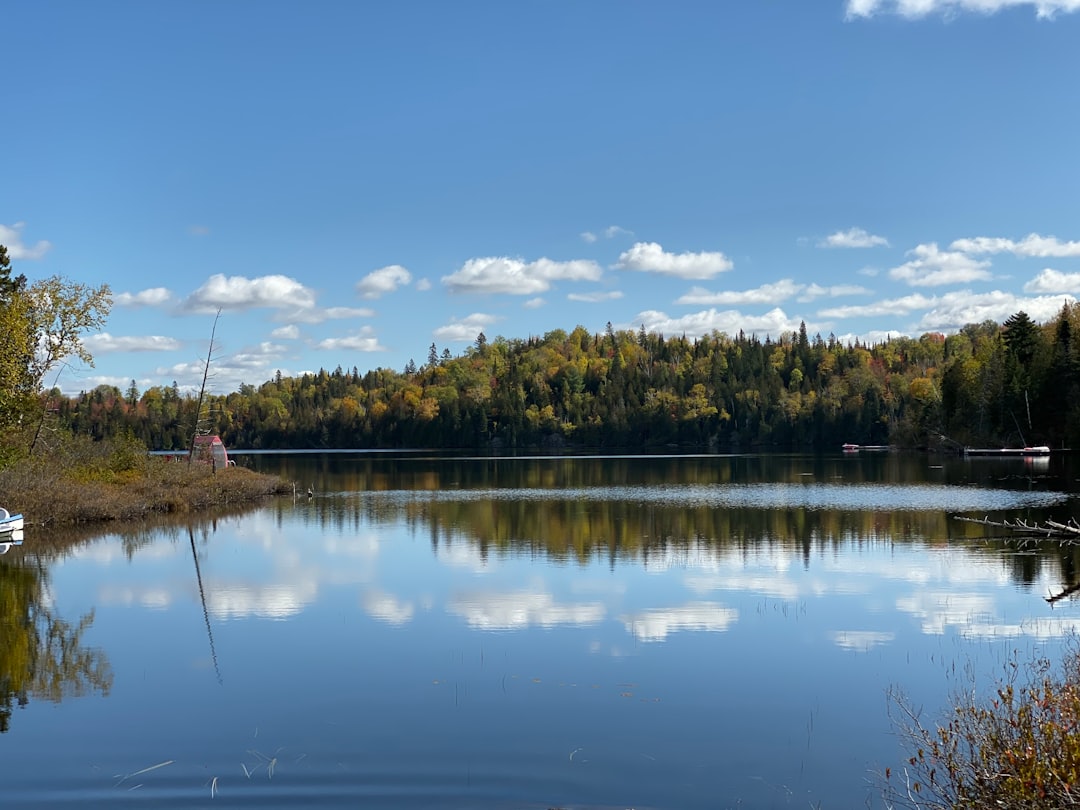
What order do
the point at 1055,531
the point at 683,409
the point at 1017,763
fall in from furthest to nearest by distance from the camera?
the point at 683,409, the point at 1017,763, the point at 1055,531

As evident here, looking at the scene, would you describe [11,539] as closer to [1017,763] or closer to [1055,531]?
[1017,763]

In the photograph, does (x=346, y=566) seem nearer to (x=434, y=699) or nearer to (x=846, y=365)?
(x=434, y=699)

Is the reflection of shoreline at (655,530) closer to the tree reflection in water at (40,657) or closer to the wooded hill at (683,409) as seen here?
the tree reflection in water at (40,657)

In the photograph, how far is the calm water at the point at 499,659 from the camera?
11.1m

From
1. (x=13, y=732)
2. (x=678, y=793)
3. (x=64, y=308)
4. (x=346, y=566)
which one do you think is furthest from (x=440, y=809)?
(x=64, y=308)

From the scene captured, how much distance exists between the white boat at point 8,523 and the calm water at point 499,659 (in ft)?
7.76

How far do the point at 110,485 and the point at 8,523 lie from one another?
1046cm

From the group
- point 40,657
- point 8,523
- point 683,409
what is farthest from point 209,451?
point 683,409

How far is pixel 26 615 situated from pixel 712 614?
13.9m

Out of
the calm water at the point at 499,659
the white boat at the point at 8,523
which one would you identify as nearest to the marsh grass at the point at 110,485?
the white boat at the point at 8,523

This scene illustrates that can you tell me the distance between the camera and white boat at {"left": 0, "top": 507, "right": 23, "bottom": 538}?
3406 cm

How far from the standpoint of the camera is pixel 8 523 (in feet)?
112

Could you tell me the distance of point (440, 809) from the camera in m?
10.1

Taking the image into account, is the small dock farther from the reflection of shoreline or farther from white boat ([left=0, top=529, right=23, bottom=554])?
white boat ([left=0, top=529, right=23, bottom=554])
